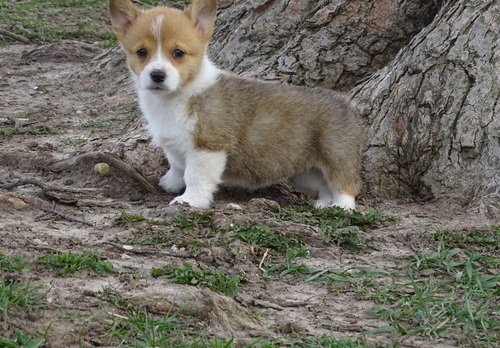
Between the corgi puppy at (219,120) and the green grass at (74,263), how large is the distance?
1.61 m

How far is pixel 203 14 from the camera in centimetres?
564

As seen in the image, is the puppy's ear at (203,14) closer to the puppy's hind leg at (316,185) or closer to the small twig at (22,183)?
the puppy's hind leg at (316,185)

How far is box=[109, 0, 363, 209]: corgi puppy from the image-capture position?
541 cm

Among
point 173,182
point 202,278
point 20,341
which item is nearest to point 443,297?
point 202,278

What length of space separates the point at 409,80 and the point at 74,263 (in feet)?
10.8

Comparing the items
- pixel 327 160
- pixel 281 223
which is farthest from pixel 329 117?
pixel 281 223

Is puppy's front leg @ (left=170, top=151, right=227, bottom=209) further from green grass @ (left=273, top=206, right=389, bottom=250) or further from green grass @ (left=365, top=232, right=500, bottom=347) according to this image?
green grass @ (left=365, top=232, right=500, bottom=347)

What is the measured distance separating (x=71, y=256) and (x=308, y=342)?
1.29 m

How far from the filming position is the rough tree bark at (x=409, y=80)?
5.84m

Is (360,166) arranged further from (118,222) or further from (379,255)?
(118,222)

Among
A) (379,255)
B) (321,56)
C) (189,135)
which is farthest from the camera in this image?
(321,56)

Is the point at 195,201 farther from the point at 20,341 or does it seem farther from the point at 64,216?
the point at 20,341

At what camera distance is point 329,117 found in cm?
590

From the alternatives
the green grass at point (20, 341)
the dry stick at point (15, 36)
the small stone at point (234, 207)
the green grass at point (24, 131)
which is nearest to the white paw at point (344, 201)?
the small stone at point (234, 207)
